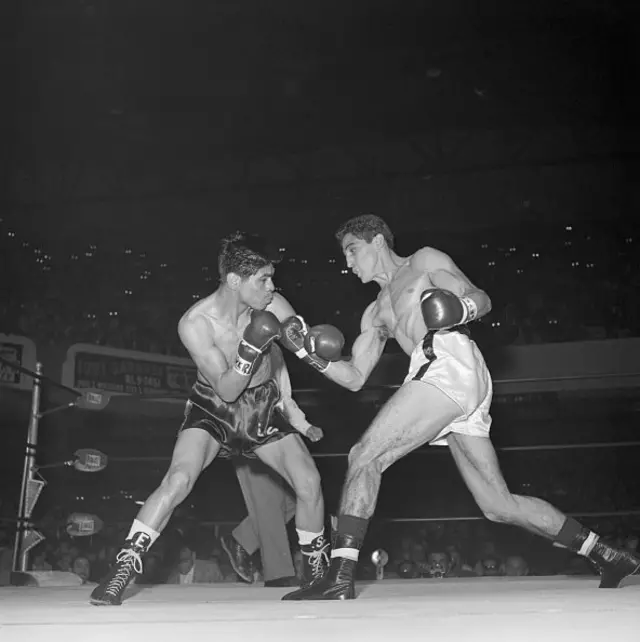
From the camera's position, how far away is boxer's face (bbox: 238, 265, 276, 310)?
3.31 meters

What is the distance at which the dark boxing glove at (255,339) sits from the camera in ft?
10.1

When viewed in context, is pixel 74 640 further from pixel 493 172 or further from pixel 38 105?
pixel 493 172

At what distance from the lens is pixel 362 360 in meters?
3.31

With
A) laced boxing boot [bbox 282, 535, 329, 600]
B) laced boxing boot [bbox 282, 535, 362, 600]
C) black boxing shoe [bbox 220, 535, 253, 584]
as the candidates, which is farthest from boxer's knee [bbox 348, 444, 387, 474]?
black boxing shoe [bbox 220, 535, 253, 584]

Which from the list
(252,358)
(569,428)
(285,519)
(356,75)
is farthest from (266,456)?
(569,428)

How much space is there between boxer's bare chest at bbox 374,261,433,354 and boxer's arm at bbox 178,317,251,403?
49 centimetres

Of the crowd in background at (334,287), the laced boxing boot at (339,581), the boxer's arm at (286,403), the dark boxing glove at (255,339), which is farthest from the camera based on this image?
the crowd in background at (334,287)

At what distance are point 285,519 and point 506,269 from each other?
754cm

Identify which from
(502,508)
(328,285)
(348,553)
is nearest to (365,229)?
(502,508)

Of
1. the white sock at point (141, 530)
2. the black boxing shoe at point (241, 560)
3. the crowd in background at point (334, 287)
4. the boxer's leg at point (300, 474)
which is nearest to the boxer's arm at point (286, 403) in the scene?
the boxer's leg at point (300, 474)

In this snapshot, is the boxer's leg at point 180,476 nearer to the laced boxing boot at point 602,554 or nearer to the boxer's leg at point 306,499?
the boxer's leg at point 306,499

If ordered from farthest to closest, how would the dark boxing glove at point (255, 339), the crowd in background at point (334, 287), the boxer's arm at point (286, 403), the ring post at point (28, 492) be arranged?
the crowd in background at point (334, 287) < the ring post at point (28, 492) < the boxer's arm at point (286, 403) < the dark boxing glove at point (255, 339)

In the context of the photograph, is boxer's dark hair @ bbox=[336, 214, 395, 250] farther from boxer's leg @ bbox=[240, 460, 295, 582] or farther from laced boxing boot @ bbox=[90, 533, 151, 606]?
boxer's leg @ bbox=[240, 460, 295, 582]

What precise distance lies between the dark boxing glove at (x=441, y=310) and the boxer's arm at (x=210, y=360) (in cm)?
68
